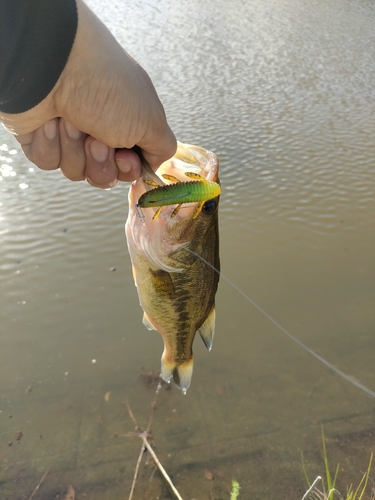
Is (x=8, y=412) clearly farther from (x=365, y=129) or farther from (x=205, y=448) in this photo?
(x=365, y=129)

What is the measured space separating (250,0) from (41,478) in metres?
19.6

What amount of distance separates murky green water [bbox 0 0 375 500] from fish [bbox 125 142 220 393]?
1.21 meters

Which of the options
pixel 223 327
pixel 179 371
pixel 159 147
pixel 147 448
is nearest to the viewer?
pixel 159 147

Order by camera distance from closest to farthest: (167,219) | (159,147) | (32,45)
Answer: (32,45)
(159,147)
(167,219)

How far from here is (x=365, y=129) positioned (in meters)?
7.58

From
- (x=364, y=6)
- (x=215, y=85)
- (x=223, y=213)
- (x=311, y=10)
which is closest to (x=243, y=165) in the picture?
(x=223, y=213)

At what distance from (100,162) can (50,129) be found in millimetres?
240

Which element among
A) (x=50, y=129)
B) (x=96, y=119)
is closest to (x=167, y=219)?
(x=96, y=119)

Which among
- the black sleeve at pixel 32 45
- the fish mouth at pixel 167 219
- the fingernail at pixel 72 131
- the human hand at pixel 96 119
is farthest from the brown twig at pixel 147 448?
the black sleeve at pixel 32 45

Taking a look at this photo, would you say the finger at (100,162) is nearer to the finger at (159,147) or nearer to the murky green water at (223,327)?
the finger at (159,147)

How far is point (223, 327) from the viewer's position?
392 centimetres

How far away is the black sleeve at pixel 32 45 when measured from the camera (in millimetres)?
1167

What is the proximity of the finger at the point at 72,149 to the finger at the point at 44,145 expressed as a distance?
0.02 metres

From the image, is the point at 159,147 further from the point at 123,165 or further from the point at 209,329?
the point at 209,329
